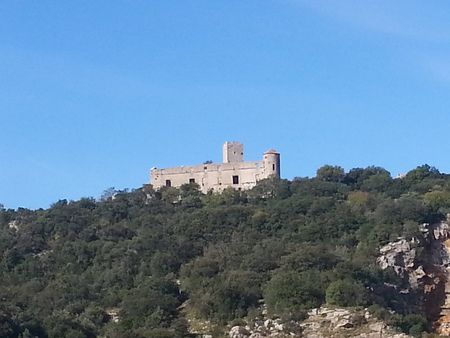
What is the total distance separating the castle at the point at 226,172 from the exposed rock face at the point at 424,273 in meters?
16.9

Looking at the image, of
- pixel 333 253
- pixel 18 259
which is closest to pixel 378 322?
pixel 333 253

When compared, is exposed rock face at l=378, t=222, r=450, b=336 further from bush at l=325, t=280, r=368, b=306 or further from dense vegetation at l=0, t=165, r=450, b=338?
bush at l=325, t=280, r=368, b=306

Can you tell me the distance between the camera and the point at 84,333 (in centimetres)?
4750

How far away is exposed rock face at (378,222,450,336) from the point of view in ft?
176

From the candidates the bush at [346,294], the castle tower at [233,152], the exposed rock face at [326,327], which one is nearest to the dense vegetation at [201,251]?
the bush at [346,294]

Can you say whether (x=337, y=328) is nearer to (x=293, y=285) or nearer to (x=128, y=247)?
(x=293, y=285)

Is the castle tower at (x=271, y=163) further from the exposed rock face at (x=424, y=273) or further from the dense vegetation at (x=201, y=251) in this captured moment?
the exposed rock face at (x=424, y=273)

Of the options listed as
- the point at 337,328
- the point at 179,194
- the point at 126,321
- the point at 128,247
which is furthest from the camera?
the point at 179,194

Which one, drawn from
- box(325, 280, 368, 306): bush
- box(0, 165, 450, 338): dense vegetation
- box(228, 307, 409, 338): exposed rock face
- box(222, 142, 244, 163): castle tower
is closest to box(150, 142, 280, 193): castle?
box(222, 142, 244, 163): castle tower

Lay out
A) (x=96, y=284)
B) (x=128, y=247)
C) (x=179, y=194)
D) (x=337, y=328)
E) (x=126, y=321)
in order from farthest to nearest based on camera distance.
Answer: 1. (x=179, y=194)
2. (x=128, y=247)
3. (x=96, y=284)
4. (x=126, y=321)
5. (x=337, y=328)

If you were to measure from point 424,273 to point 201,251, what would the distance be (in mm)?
11286

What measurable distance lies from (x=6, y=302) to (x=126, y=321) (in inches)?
212

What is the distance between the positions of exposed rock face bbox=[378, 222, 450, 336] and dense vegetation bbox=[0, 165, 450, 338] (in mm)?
1003

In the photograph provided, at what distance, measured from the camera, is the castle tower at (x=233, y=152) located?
7419 cm
